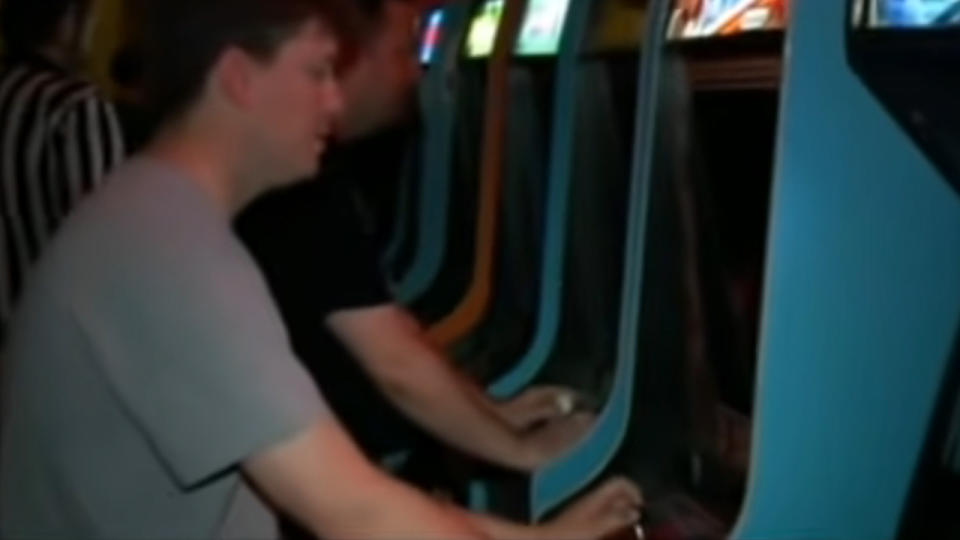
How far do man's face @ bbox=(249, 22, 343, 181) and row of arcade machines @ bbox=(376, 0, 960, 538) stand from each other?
44cm

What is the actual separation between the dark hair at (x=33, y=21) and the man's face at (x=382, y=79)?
96cm

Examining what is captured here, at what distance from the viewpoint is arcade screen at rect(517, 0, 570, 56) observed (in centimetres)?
319

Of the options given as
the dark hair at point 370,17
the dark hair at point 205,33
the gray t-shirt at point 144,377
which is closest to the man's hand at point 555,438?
the dark hair at point 370,17

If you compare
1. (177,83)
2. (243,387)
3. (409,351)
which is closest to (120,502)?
(243,387)

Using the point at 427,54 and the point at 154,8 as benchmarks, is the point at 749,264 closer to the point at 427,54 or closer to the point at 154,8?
the point at 154,8

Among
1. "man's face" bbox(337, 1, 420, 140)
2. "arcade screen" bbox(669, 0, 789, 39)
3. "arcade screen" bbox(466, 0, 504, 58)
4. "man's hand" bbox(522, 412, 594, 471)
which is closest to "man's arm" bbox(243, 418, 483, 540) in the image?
"arcade screen" bbox(669, 0, 789, 39)

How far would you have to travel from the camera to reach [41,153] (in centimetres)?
380

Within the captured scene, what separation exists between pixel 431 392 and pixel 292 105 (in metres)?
0.95

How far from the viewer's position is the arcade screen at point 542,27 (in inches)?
126

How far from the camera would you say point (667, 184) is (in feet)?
7.91

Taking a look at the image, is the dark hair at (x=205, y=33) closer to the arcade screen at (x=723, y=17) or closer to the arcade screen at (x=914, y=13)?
the arcade screen at (x=723, y=17)

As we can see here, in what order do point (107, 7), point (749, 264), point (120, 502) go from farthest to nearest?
point (107, 7), point (749, 264), point (120, 502)

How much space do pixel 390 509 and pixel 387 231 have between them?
9.47 ft

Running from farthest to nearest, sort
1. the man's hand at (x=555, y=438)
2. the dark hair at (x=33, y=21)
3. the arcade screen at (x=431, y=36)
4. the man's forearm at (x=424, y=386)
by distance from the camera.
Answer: the arcade screen at (x=431, y=36) < the dark hair at (x=33, y=21) < the man's forearm at (x=424, y=386) < the man's hand at (x=555, y=438)
